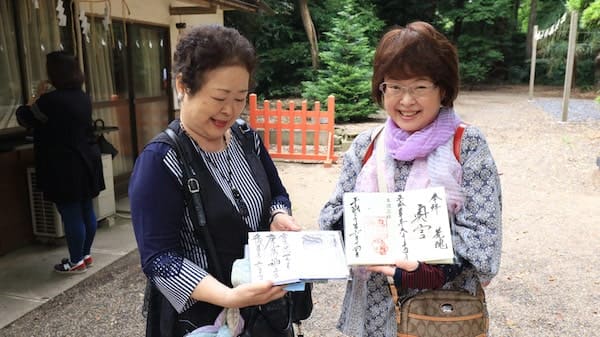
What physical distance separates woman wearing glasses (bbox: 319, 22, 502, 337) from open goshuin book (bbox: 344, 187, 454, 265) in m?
0.05

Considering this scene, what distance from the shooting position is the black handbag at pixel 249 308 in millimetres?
1411

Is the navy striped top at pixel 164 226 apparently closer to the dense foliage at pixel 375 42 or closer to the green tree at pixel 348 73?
the dense foliage at pixel 375 42

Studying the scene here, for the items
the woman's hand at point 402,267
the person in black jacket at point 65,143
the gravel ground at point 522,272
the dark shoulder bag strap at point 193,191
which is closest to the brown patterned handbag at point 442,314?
the woman's hand at point 402,267

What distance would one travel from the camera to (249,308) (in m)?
1.50

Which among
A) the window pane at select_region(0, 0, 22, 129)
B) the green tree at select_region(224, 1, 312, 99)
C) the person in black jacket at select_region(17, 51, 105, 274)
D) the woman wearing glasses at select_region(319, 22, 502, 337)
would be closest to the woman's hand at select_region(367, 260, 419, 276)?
the woman wearing glasses at select_region(319, 22, 502, 337)

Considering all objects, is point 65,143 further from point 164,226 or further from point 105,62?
point 164,226

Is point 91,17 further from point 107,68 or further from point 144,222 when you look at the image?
point 144,222

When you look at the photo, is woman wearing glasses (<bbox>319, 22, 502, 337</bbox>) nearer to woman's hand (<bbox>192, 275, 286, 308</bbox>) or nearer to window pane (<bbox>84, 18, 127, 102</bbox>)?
woman's hand (<bbox>192, 275, 286, 308</bbox>)

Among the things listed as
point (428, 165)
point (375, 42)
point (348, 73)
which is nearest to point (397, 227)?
point (428, 165)

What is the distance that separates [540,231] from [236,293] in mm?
4643

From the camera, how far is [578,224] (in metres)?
5.23

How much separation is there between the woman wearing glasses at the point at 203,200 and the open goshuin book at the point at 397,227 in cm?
31

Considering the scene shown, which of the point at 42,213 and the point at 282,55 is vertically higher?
the point at 282,55

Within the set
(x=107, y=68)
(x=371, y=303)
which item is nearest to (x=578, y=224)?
(x=371, y=303)
